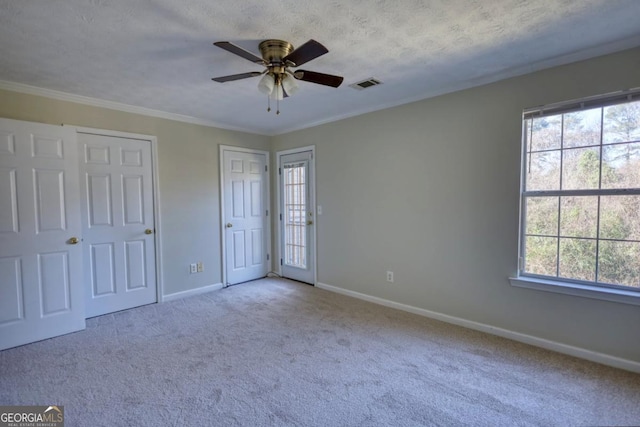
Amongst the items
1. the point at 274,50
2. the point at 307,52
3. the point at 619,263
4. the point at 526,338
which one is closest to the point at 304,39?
the point at 274,50

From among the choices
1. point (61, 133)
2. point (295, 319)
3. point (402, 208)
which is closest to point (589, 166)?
point (402, 208)

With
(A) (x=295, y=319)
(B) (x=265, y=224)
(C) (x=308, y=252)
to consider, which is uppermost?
(B) (x=265, y=224)

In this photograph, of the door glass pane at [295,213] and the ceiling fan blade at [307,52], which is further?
the door glass pane at [295,213]

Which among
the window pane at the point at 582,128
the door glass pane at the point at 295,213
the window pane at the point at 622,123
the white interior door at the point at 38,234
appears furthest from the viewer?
the door glass pane at the point at 295,213

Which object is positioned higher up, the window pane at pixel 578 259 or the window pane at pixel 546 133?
the window pane at pixel 546 133

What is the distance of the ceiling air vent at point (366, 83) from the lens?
2.87m

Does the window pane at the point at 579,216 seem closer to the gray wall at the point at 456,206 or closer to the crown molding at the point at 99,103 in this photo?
the gray wall at the point at 456,206

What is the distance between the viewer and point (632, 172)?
226 cm

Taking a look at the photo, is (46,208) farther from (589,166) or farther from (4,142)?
(589,166)

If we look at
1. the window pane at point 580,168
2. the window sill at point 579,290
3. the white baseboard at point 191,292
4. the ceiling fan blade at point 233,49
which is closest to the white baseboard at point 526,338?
the window sill at point 579,290

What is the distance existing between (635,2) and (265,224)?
4503 millimetres

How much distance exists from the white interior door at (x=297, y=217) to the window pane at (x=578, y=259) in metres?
2.91

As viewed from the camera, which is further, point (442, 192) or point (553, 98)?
point (442, 192)

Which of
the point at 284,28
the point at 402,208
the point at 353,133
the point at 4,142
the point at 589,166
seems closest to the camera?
the point at 284,28
